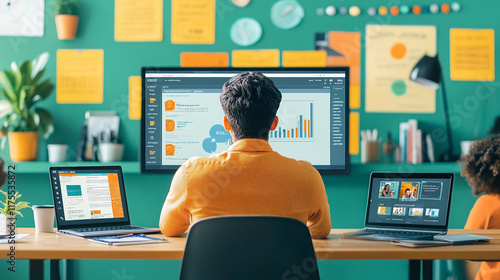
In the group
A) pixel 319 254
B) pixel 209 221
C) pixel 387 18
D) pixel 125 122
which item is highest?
pixel 387 18

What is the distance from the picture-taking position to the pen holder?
3.22 metres

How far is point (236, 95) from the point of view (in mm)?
1688

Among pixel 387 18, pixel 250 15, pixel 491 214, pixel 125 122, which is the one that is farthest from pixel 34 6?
pixel 491 214

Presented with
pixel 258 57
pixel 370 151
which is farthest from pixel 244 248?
pixel 258 57

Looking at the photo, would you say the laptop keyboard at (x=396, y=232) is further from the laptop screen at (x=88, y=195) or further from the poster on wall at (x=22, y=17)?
the poster on wall at (x=22, y=17)

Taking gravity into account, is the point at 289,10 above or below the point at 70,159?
above

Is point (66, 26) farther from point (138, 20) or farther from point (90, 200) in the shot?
point (90, 200)

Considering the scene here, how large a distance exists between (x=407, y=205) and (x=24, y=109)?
2287 millimetres

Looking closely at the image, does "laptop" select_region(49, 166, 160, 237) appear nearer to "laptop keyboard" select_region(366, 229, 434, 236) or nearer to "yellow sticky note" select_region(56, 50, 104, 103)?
"laptop keyboard" select_region(366, 229, 434, 236)

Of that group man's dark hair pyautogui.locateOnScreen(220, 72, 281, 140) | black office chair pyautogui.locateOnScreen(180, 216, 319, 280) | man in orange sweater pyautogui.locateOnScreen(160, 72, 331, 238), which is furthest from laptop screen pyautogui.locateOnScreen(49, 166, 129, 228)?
black office chair pyautogui.locateOnScreen(180, 216, 319, 280)

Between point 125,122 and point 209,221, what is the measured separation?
87.7 inches

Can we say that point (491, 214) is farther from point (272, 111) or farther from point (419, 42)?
point (419, 42)

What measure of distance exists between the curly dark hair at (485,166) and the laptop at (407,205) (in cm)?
39

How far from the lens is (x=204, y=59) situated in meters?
3.33
